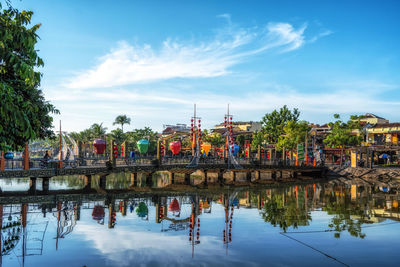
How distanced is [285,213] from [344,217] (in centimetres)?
319

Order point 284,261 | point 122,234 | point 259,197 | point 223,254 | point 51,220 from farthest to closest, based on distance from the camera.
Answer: point 259,197, point 51,220, point 122,234, point 223,254, point 284,261

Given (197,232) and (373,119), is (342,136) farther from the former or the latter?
(197,232)

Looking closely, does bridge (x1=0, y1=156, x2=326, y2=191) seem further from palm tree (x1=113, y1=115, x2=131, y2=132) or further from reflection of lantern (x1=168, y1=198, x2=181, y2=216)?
palm tree (x1=113, y1=115, x2=131, y2=132)

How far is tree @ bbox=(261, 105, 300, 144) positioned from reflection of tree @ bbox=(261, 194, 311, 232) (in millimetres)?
45378

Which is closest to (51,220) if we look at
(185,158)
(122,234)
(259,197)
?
(122,234)

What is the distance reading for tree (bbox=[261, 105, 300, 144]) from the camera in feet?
231

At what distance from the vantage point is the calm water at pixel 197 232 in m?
11.2

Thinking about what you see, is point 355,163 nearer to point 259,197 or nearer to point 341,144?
point 341,144

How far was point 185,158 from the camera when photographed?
3900cm

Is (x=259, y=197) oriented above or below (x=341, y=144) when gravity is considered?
below

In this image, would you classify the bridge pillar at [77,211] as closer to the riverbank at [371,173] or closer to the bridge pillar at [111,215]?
the bridge pillar at [111,215]

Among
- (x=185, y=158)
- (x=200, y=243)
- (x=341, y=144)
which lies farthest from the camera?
(x=341, y=144)

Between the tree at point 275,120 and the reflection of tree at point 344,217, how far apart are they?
4576 centimetres

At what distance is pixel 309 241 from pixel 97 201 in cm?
1498
